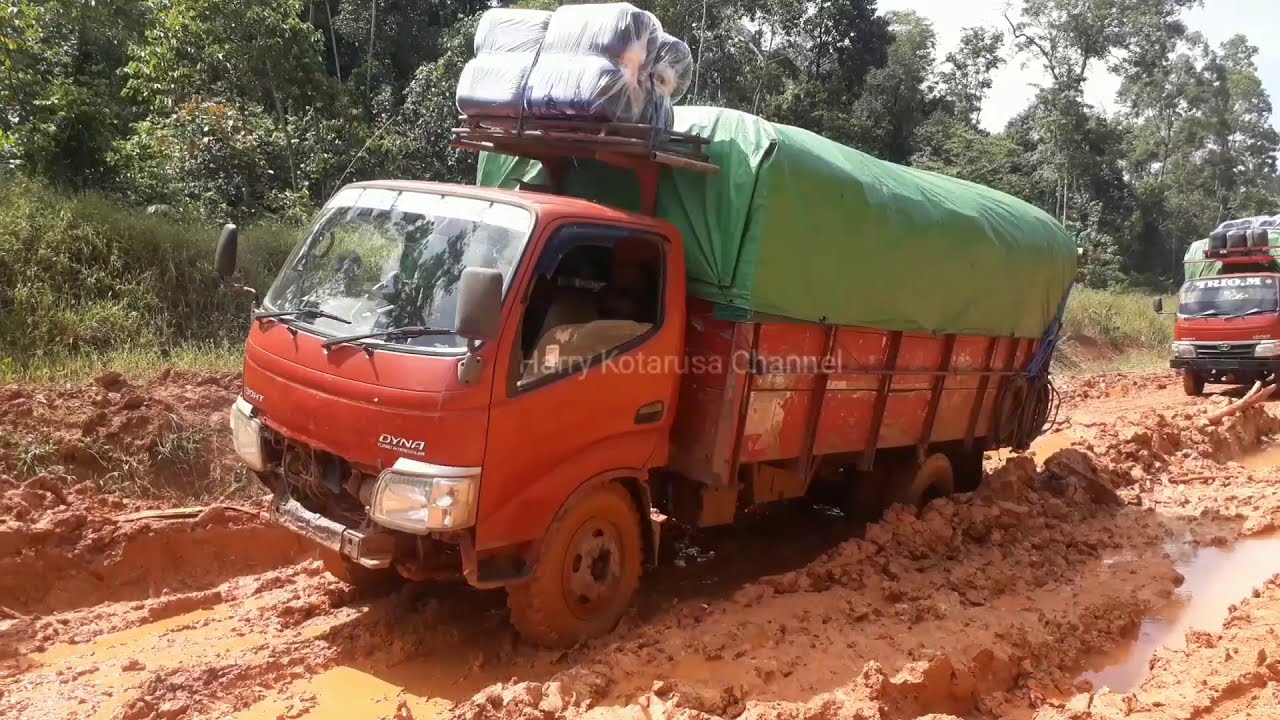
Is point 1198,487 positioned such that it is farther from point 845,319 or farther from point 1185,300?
point 1185,300

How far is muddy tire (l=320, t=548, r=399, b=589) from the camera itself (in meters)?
4.75

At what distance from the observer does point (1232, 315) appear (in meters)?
13.9

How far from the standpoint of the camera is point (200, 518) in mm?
5512

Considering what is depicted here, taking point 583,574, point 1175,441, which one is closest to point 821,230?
point 583,574

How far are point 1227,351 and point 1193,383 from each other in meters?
0.87

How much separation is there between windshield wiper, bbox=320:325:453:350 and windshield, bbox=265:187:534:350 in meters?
0.03

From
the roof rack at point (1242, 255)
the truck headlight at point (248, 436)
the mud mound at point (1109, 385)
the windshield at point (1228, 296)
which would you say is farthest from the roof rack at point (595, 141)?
the roof rack at point (1242, 255)

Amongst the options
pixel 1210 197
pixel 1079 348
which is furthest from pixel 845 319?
pixel 1210 197

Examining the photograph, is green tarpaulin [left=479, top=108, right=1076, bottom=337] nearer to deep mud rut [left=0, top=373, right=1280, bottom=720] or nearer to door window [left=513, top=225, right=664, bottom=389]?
door window [left=513, top=225, right=664, bottom=389]

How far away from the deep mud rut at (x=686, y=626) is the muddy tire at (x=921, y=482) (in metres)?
0.19

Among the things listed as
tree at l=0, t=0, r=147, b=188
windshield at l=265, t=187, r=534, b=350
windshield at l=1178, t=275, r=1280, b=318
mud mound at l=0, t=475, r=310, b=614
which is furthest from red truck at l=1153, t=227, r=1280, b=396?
tree at l=0, t=0, r=147, b=188

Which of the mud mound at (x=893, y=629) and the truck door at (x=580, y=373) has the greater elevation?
the truck door at (x=580, y=373)

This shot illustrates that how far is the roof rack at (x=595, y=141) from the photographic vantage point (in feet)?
14.7

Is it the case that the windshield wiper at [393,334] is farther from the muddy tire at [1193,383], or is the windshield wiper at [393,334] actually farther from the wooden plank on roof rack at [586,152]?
the muddy tire at [1193,383]
